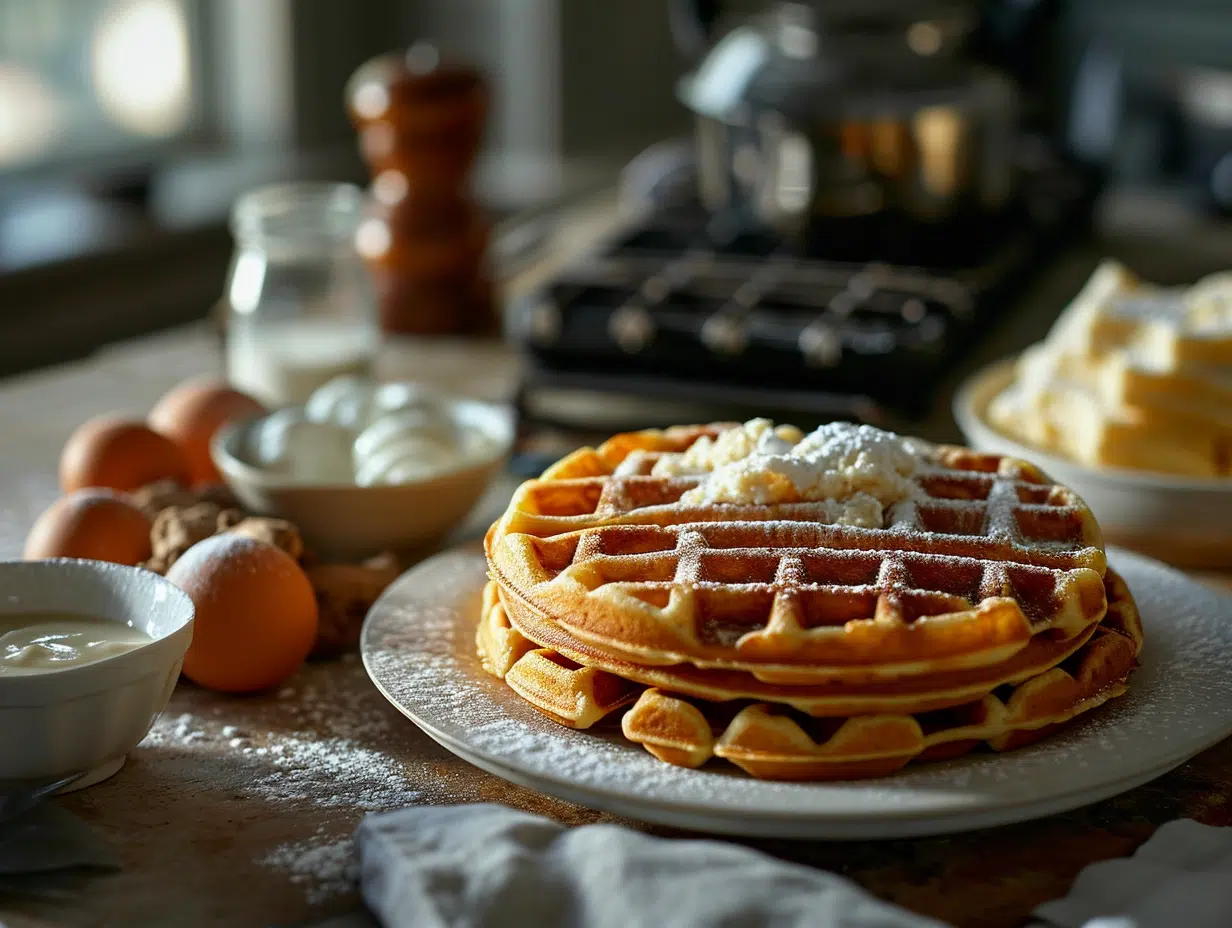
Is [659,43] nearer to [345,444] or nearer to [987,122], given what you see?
[987,122]

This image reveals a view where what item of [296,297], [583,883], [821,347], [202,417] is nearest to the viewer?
[583,883]

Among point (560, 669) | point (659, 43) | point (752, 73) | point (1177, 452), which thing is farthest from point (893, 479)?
point (659, 43)

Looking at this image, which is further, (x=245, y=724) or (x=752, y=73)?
(x=752, y=73)

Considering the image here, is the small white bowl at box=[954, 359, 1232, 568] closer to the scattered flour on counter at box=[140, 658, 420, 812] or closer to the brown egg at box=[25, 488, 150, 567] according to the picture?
the scattered flour on counter at box=[140, 658, 420, 812]

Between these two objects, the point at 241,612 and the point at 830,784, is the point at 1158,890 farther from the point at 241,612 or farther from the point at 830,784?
the point at 241,612

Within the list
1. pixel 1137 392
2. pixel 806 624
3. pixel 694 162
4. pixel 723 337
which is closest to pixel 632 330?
pixel 723 337

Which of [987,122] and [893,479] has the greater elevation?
[987,122]

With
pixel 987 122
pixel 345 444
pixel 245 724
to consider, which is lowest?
pixel 245 724
